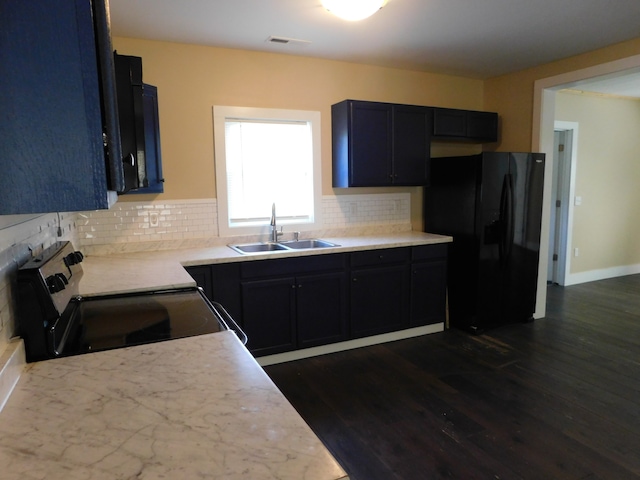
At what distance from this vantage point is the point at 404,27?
3010 millimetres

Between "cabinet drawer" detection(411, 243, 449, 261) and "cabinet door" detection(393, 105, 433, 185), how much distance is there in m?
0.64

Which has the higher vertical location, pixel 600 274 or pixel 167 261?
pixel 167 261

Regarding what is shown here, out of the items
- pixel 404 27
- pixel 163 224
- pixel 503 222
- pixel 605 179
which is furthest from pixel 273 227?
pixel 605 179

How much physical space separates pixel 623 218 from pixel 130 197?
20.7ft

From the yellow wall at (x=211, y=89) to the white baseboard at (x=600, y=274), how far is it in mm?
3542

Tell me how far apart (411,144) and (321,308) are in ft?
5.72

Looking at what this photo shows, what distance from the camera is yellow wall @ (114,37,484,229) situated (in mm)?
3254

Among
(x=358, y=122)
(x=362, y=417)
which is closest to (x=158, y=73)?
(x=358, y=122)

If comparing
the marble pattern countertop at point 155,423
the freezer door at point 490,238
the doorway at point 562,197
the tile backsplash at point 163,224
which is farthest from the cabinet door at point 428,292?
the marble pattern countertop at point 155,423

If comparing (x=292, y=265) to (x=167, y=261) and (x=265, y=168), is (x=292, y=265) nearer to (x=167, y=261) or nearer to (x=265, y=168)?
(x=167, y=261)

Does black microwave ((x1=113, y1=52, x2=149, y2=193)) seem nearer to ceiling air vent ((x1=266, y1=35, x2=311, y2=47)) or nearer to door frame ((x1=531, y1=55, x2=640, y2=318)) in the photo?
ceiling air vent ((x1=266, y1=35, x2=311, y2=47))

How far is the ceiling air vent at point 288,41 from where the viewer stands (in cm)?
319

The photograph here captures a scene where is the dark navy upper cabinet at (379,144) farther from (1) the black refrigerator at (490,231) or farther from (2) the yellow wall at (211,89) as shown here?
(1) the black refrigerator at (490,231)

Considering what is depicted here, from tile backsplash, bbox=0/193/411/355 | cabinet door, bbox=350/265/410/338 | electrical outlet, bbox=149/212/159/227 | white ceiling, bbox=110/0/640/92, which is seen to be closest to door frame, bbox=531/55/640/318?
white ceiling, bbox=110/0/640/92
